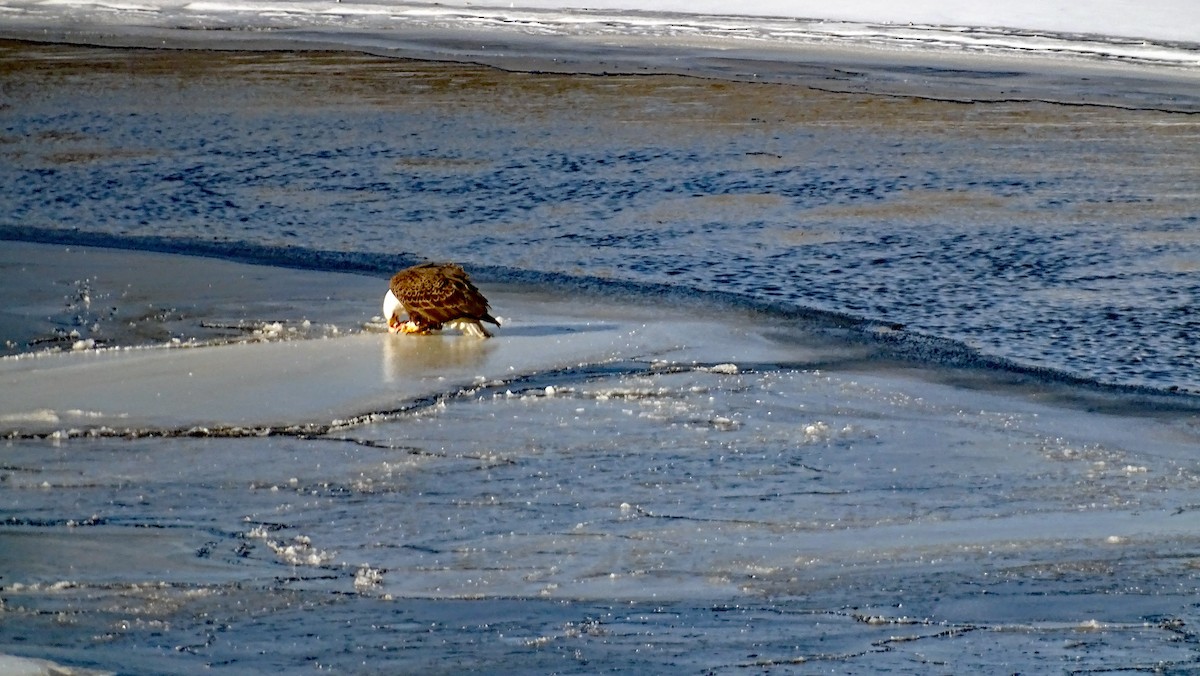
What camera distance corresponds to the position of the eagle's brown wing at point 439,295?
23.0ft

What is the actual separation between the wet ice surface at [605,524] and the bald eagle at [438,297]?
171mm

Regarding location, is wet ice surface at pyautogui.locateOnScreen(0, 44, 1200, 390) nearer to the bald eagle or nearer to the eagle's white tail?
the eagle's white tail

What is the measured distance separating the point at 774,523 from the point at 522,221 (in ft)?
16.6

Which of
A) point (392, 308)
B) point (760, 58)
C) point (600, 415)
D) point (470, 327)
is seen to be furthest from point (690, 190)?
point (760, 58)

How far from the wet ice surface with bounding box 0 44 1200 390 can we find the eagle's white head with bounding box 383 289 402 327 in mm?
1512

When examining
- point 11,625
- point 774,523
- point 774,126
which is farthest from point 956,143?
point 11,625

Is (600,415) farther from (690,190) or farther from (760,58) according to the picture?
(760,58)

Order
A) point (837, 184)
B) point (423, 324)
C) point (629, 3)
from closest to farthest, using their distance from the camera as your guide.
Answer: point (423, 324), point (837, 184), point (629, 3)

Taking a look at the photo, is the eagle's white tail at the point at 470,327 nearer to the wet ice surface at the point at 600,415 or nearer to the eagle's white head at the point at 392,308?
the wet ice surface at the point at 600,415

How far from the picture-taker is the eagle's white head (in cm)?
718

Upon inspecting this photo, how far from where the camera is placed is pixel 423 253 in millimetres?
9117

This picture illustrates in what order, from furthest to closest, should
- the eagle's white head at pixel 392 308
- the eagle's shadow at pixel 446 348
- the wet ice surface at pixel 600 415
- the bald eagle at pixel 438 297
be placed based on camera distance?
the eagle's white head at pixel 392 308 → the bald eagle at pixel 438 297 → the eagle's shadow at pixel 446 348 → the wet ice surface at pixel 600 415

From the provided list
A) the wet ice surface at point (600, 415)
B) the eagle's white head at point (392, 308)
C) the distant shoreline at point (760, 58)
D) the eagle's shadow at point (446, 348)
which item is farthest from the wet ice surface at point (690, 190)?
the eagle's white head at point (392, 308)

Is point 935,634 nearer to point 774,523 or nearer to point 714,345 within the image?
point 774,523
